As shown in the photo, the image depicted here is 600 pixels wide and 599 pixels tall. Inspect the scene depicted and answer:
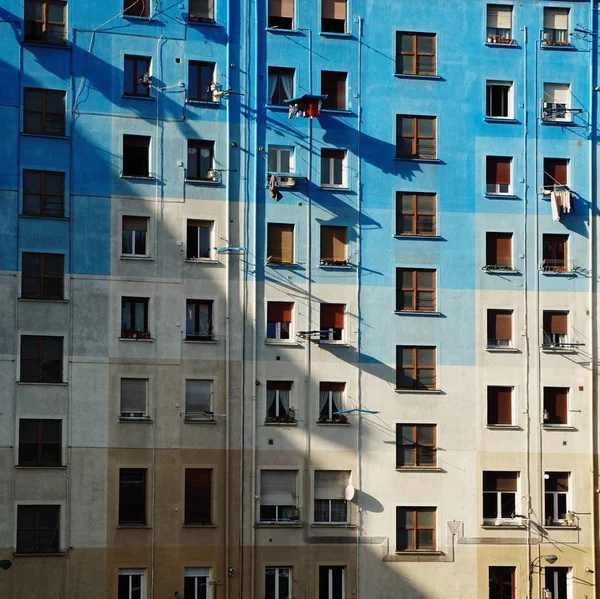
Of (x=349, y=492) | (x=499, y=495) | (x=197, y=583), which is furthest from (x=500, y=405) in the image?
(x=197, y=583)

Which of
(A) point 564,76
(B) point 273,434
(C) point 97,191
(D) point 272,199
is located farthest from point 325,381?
(A) point 564,76

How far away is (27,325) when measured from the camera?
6041 cm

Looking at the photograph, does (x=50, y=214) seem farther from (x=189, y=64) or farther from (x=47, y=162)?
(x=189, y=64)

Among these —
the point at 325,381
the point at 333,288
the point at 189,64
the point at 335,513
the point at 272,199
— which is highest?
the point at 189,64

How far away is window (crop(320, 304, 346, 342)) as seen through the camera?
62.8 metres

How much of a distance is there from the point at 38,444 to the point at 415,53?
77.3 feet

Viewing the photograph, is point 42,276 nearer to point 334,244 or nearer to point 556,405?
point 334,244

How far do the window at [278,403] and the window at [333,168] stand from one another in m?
8.98

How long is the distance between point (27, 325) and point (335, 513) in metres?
15.1

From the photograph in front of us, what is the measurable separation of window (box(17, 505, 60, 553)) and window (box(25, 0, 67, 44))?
64.2 feet

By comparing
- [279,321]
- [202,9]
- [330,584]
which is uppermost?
[202,9]

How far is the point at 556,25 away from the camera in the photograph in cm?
6606

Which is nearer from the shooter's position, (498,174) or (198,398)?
(198,398)

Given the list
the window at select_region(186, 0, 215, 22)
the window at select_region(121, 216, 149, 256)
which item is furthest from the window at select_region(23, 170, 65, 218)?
the window at select_region(186, 0, 215, 22)
